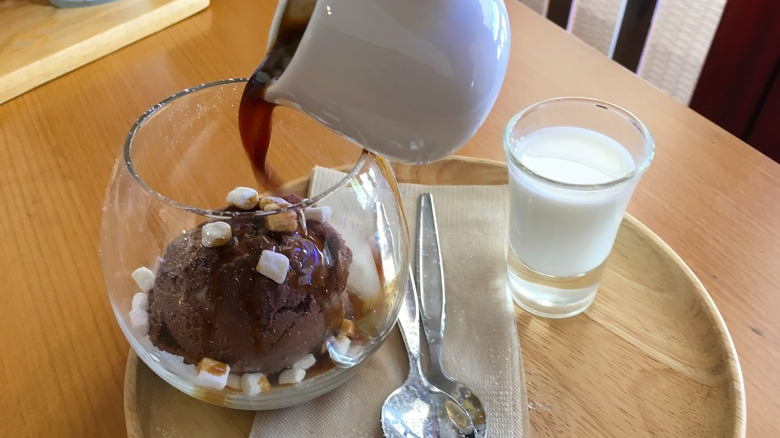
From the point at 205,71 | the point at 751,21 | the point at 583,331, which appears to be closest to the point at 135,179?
the point at 583,331

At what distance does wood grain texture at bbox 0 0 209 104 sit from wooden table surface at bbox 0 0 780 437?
0.02m

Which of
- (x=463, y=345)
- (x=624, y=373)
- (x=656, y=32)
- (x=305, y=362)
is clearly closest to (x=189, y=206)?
(x=305, y=362)

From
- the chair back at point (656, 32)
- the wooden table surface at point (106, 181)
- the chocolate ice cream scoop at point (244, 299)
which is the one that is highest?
the chocolate ice cream scoop at point (244, 299)

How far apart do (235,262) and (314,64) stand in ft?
0.51

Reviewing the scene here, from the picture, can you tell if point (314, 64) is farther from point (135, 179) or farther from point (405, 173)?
point (405, 173)

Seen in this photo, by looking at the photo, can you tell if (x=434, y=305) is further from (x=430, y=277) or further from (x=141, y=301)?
(x=141, y=301)

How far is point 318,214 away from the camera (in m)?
0.41

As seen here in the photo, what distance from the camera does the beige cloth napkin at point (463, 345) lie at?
446 millimetres

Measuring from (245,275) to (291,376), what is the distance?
77 millimetres

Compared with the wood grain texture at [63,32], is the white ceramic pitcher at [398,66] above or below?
above

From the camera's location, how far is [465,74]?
0.29 m

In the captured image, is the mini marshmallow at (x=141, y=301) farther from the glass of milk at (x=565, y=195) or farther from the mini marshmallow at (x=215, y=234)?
the glass of milk at (x=565, y=195)

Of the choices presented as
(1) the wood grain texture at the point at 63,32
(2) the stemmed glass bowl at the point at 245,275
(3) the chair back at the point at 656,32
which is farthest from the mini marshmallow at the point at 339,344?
(3) the chair back at the point at 656,32

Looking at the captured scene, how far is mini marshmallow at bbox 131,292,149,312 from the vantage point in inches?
17.1
